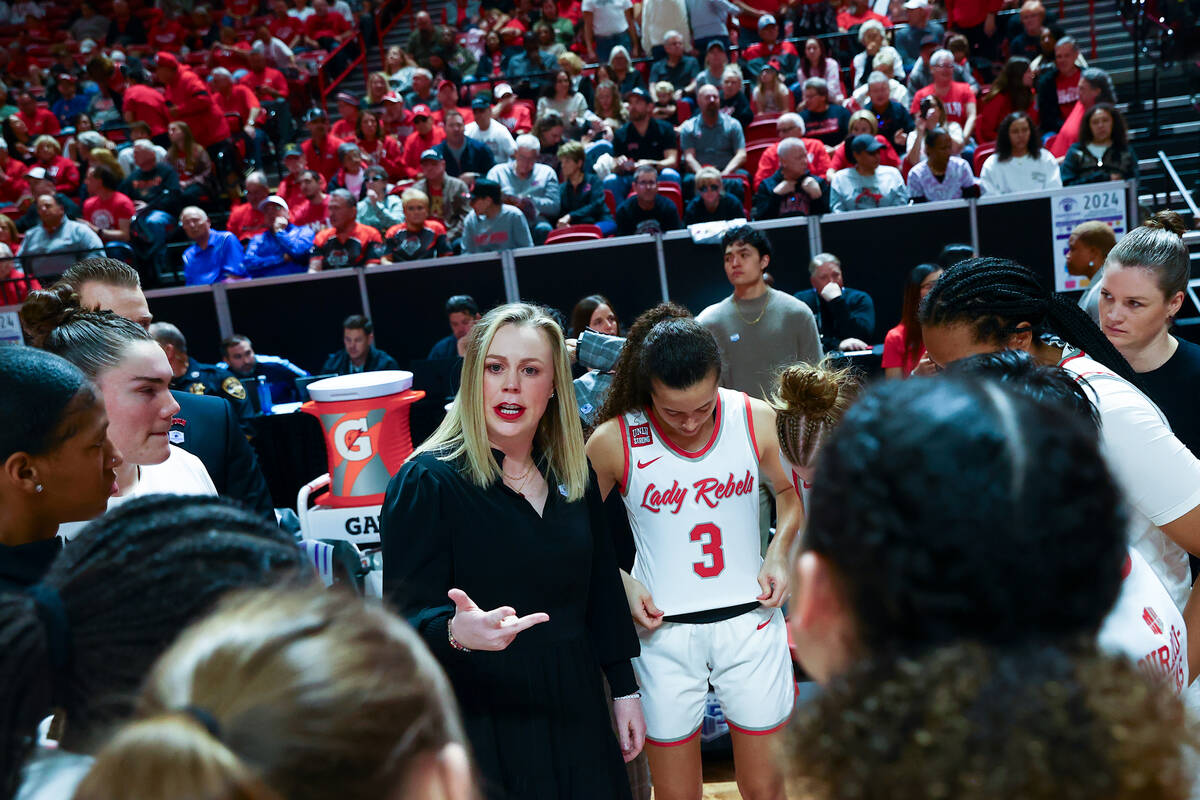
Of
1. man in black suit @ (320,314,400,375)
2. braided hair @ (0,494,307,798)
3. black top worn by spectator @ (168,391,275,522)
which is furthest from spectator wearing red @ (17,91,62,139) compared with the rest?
braided hair @ (0,494,307,798)

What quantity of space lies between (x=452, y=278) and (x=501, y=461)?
534cm

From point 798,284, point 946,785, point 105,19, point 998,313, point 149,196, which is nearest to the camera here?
point 946,785

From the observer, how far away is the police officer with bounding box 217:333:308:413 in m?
7.11

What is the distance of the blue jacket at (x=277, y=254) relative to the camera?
845 centimetres

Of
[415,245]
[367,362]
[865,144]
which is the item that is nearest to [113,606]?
[367,362]

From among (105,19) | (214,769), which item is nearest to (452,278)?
(214,769)

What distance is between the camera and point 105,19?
52.0ft

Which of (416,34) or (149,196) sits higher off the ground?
(416,34)

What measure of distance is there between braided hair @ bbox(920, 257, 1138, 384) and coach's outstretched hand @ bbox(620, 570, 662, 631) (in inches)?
41.9

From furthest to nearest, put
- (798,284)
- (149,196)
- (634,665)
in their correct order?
(149,196)
(798,284)
(634,665)

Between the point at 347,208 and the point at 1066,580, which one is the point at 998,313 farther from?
the point at 347,208

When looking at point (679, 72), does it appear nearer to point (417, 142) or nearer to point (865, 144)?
point (417, 142)

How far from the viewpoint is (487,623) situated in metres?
2.10

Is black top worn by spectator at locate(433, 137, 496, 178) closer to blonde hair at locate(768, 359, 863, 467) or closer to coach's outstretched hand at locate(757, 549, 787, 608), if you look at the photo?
blonde hair at locate(768, 359, 863, 467)
